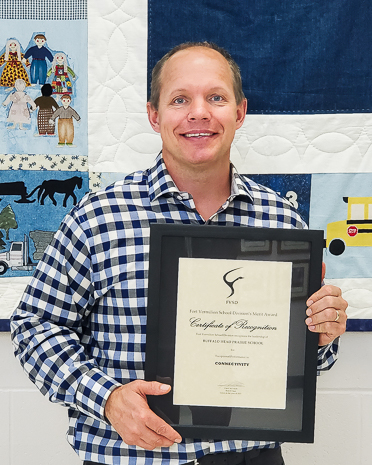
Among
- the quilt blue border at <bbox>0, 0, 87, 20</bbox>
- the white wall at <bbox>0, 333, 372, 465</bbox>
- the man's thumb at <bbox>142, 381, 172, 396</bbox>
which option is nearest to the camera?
the man's thumb at <bbox>142, 381, 172, 396</bbox>

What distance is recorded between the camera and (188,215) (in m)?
0.98

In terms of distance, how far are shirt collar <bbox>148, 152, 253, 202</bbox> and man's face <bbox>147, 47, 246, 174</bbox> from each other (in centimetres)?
3

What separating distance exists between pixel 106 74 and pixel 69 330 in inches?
27.5

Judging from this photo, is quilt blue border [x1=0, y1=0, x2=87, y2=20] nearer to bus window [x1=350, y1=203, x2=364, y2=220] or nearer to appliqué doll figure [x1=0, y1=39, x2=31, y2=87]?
appliqué doll figure [x1=0, y1=39, x2=31, y2=87]

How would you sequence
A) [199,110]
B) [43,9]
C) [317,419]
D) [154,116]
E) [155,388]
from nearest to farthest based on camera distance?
[155,388], [199,110], [154,116], [43,9], [317,419]

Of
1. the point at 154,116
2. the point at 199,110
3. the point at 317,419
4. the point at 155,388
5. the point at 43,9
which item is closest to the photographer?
the point at 155,388

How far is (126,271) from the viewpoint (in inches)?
37.1

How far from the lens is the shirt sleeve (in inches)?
35.3

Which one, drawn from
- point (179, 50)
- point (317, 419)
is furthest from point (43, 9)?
point (317, 419)

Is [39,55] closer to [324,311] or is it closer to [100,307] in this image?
[100,307]

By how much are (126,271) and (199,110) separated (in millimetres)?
346

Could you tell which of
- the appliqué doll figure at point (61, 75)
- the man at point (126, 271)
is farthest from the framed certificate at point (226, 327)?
the appliqué doll figure at point (61, 75)

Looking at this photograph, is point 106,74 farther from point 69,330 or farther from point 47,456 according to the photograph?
point 47,456

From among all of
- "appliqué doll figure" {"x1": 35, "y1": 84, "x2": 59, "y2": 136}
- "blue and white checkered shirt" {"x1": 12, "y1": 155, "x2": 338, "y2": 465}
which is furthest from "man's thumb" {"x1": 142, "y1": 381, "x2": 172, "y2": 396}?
"appliqué doll figure" {"x1": 35, "y1": 84, "x2": 59, "y2": 136}
